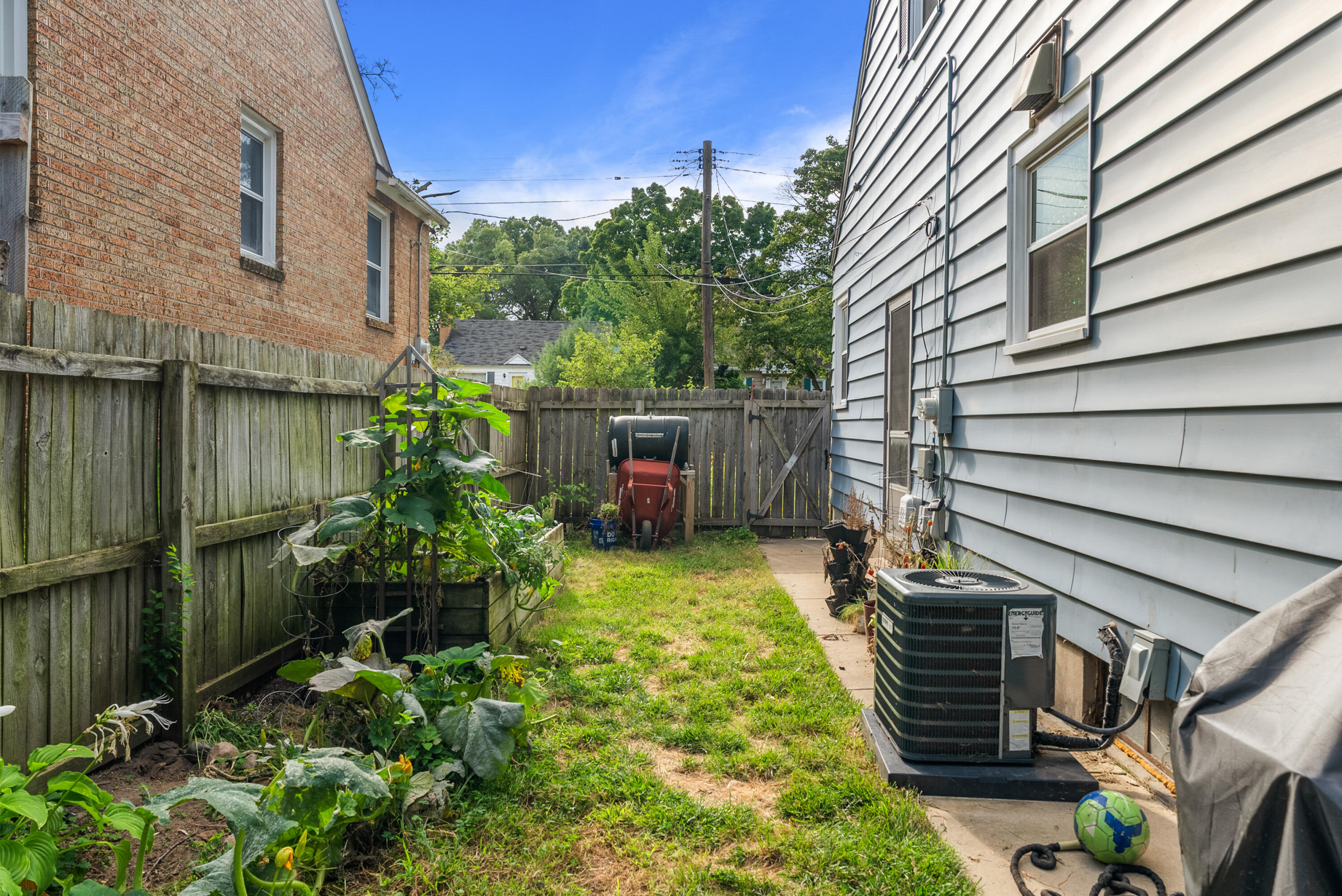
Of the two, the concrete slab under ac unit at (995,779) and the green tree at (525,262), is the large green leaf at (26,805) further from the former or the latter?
the green tree at (525,262)

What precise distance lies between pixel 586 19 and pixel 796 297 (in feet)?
37.3

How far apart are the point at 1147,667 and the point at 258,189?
862 centimetres

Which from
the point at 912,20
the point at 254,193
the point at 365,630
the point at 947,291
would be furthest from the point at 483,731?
the point at 254,193

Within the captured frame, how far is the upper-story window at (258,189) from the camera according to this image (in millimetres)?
7473

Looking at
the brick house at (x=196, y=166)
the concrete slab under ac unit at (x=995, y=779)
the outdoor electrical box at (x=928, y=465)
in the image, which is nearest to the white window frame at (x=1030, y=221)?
the outdoor electrical box at (x=928, y=465)

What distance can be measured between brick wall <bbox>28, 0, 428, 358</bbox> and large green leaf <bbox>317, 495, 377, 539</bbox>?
334cm

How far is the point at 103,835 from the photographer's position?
207 cm

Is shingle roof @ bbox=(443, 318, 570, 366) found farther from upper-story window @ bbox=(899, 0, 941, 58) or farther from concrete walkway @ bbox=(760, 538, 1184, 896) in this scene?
concrete walkway @ bbox=(760, 538, 1184, 896)

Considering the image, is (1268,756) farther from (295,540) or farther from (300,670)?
(295,540)

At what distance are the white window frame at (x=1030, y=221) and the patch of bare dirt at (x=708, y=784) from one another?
2.23m

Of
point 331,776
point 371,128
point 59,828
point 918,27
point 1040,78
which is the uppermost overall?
point 371,128

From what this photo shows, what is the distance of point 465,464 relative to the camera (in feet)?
10.5

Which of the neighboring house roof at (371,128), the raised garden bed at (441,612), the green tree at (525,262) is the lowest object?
the raised garden bed at (441,612)

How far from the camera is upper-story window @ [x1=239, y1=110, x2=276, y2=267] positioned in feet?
24.5
